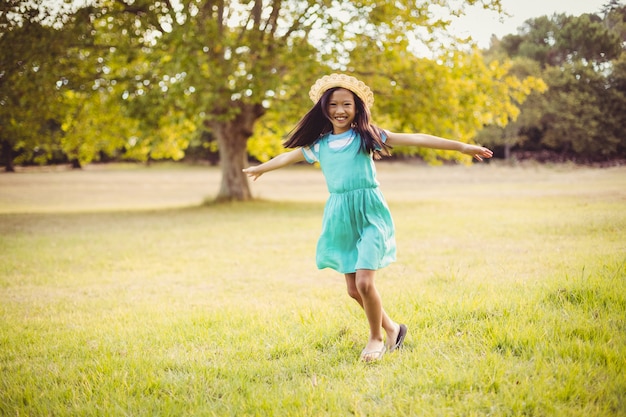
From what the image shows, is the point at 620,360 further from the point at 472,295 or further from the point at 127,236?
the point at 127,236

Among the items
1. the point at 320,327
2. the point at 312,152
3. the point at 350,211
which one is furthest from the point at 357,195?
the point at 320,327

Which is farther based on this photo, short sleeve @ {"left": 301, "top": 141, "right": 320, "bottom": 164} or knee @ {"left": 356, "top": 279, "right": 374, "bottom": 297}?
short sleeve @ {"left": 301, "top": 141, "right": 320, "bottom": 164}

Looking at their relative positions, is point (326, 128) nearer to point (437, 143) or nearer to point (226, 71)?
point (437, 143)

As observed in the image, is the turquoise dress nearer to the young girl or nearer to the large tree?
the young girl

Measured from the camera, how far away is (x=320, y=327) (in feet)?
13.6

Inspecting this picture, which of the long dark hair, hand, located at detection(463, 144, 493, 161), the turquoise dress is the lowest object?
the turquoise dress

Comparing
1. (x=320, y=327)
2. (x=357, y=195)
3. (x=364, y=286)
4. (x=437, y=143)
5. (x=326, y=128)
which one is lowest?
(x=320, y=327)

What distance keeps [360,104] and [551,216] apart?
283 inches

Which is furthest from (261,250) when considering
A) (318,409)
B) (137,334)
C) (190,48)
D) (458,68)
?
(458,68)

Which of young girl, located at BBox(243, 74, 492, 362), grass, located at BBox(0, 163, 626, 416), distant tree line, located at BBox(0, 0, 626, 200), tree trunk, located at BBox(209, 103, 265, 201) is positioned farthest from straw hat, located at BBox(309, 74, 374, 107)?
tree trunk, located at BBox(209, 103, 265, 201)

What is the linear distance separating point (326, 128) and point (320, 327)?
1.58m

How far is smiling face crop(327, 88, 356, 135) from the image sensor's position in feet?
12.2

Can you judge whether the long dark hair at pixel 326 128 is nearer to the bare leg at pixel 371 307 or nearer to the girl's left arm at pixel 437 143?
the girl's left arm at pixel 437 143

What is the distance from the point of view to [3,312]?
17.7 feet
